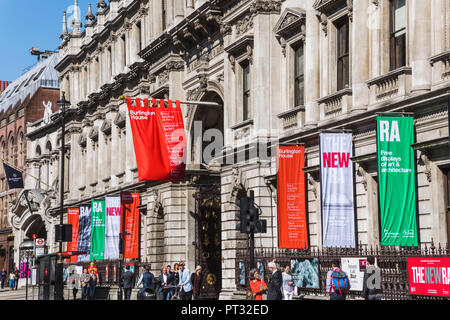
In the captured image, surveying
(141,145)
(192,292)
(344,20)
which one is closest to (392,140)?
(344,20)

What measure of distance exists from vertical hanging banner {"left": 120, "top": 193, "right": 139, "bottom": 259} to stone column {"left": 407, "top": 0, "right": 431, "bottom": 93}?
25.9 metres

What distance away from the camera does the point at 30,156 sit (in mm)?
76562

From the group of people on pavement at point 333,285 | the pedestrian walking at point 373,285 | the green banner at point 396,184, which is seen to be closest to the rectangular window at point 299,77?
the green banner at point 396,184

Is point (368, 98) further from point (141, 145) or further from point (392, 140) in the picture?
point (141, 145)

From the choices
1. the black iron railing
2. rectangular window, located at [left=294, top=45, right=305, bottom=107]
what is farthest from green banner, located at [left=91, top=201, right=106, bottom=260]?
rectangular window, located at [left=294, top=45, right=305, bottom=107]

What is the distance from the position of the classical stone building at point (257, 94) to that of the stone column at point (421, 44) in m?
0.03

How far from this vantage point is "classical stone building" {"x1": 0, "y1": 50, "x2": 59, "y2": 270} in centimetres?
8262

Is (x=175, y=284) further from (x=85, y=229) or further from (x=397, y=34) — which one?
(x=85, y=229)

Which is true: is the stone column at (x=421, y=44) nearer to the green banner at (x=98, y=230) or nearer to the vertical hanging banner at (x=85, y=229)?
the green banner at (x=98, y=230)

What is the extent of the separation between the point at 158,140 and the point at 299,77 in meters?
9.20

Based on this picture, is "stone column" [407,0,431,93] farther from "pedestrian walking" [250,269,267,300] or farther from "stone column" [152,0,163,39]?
"stone column" [152,0,163,39]

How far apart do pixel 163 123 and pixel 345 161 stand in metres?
13.8

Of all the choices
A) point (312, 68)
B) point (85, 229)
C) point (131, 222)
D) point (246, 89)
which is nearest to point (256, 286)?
point (312, 68)

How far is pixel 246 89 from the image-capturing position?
3522 centimetres
